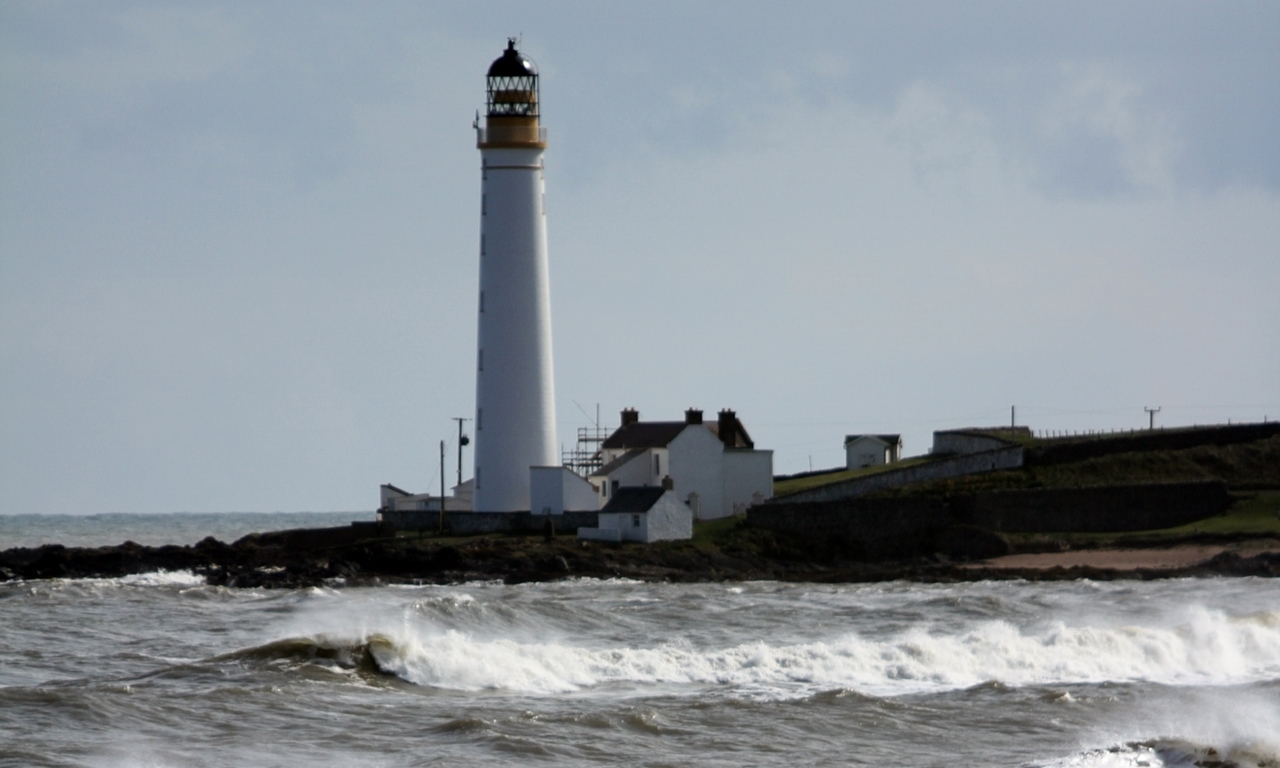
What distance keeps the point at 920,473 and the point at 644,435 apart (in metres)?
7.42

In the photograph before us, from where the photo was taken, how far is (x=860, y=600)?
29.6 m

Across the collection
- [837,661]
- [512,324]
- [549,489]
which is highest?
[512,324]

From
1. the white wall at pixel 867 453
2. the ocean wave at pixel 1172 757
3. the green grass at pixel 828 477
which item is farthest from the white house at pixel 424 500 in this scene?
the ocean wave at pixel 1172 757

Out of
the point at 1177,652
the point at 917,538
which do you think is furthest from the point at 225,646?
the point at 917,538

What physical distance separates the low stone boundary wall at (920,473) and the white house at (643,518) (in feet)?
12.3

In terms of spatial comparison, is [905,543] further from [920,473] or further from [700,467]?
[700,467]

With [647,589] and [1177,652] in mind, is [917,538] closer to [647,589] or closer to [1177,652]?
[647,589]

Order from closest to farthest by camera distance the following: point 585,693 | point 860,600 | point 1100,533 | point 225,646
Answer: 1. point 585,693
2. point 225,646
3. point 860,600
4. point 1100,533

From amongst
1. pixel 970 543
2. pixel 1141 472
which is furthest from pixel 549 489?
pixel 1141 472

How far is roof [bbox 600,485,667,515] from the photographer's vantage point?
129 feet

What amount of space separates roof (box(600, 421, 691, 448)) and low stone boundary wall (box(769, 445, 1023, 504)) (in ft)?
11.9

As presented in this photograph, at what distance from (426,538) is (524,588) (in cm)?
752

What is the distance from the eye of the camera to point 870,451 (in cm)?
5653

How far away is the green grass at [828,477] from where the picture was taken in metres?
47.1
